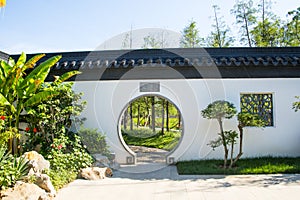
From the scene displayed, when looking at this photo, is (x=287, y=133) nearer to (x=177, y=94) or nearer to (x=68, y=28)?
(x=177, y=94)

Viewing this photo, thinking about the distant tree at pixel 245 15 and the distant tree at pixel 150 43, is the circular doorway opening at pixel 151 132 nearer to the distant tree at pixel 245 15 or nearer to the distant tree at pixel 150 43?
the distant tree at pixel 150 43

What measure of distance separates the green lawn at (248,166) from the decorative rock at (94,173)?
175 cm

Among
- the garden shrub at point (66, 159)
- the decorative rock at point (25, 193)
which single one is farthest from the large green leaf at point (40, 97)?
the decorative rock at point (25, 193)

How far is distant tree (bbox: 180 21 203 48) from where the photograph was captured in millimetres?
16372

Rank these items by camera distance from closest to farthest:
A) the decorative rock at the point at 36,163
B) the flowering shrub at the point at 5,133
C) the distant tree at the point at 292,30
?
the decorative rock at the point at 36,163
the flowering shrub at the point at 5,133
the distant tree at the point at 292,30

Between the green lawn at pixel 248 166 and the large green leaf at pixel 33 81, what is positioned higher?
the large green leaf at pixel 33 81

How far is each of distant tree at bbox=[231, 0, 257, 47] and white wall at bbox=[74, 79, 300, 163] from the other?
9.27 m

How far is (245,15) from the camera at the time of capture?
1565cm

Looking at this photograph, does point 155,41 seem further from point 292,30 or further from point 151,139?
point 292,30

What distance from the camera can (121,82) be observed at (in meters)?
7.73

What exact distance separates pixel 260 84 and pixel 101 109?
4632mm

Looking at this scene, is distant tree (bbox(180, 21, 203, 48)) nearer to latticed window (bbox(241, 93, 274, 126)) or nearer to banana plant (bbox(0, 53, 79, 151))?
latticed window (bbox(241, 93, 274, 126))

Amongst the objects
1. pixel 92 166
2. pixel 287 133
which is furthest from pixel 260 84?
pixel 92 166

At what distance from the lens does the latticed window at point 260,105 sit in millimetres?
7723
